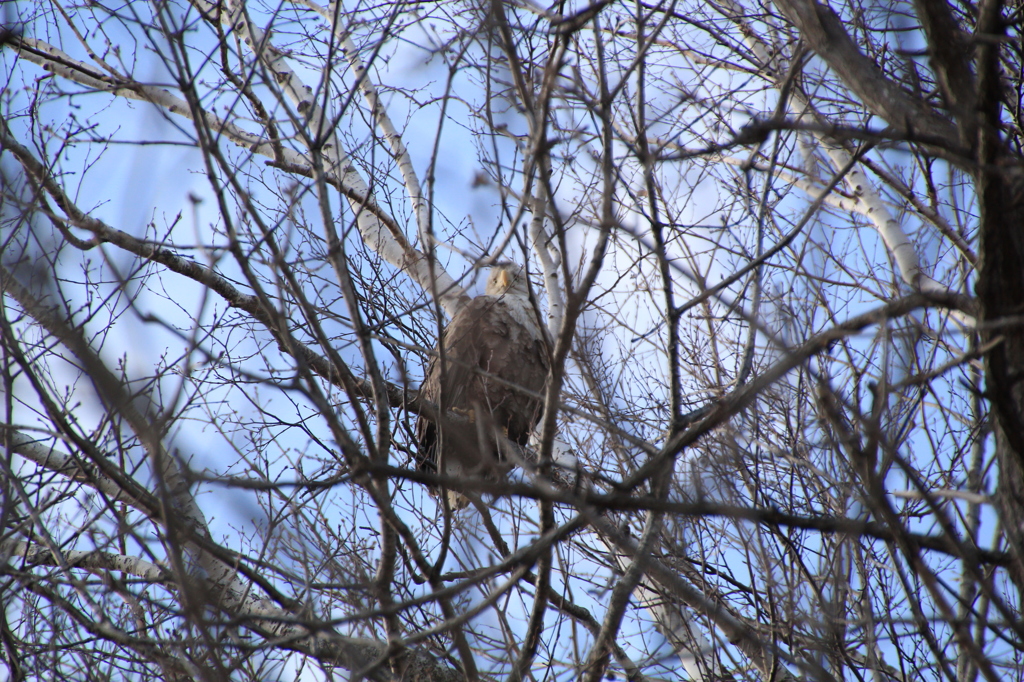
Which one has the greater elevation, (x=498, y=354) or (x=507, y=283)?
(x=507, y=283)

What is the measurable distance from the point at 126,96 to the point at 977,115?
458 centimetres

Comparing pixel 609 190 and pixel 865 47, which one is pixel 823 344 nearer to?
pixel 609 190

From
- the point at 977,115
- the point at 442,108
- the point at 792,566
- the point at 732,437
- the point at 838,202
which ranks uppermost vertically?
the point at 838,202

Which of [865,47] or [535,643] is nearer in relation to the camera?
[535,643]

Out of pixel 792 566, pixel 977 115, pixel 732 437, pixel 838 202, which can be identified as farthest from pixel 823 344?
pixel 838 202

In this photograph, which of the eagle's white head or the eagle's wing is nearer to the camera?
the eagle's wing

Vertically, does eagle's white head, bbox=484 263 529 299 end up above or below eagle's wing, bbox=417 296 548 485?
above

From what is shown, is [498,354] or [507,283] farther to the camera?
[507,283]

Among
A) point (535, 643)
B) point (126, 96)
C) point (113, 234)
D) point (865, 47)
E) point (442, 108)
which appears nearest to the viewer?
point (442, 108)

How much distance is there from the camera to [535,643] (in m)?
2.44

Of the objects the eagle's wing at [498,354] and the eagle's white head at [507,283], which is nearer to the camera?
the eagle's wing at [498,354]

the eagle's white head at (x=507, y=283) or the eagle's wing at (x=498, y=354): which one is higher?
the eagle's white head at (x=507, y=283)

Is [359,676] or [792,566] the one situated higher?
[792,566]

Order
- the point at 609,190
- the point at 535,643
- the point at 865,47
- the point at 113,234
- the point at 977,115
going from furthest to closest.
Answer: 1. the point at 113,234
2. the point at 865,47
3. the point at 535,643
4. the point at 609,190
5. the point at 977,115
